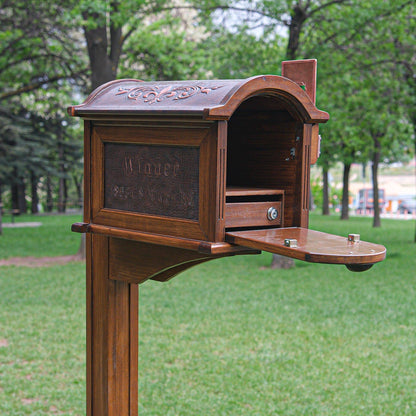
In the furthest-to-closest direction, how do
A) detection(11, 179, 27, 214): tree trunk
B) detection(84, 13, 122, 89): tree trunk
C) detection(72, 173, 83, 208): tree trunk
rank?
detection(72, 173, 83, 208): tree trunk
detection(11, 179, 27, 214): tree trunk
detection(84, 13, 122, 89): tree trunk

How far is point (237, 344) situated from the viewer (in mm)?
6309

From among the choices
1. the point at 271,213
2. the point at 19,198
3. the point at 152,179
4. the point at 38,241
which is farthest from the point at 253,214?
the point at 19,198

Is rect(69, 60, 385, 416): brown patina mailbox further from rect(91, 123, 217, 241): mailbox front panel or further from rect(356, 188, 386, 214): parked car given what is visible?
rect(356, 188, 386, 214): parked car

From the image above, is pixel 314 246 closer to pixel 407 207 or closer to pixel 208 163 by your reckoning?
pixel 208 163


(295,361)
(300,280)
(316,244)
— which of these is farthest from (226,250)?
(300,280)

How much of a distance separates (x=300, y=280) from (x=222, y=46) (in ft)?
15.4

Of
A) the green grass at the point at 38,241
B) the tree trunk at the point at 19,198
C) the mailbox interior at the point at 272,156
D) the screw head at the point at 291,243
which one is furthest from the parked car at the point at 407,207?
the screw head at the point at 291,243

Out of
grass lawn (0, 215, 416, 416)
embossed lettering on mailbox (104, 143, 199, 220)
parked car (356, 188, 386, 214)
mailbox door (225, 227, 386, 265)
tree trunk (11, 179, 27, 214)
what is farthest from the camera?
parked car (356, 188, 386, 214)

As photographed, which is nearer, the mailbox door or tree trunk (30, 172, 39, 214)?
the mailbox door

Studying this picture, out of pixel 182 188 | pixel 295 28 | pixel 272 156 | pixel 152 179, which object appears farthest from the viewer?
pixel 295 28

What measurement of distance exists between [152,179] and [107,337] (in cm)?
84

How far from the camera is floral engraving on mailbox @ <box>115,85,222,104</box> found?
6.81 feet

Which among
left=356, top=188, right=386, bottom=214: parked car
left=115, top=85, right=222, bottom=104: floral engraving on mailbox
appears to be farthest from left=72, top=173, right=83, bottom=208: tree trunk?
left=115, top=85, right=222, bottom=104: floral engraving on mailbox

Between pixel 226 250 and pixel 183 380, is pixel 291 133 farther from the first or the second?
pixel 183 380
